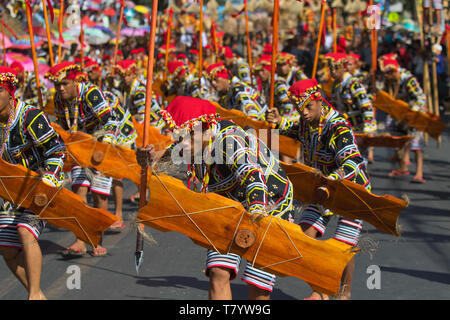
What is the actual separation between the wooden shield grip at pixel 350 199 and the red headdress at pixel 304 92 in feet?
1.55

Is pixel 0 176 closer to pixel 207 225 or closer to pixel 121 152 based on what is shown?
pixel 207 225

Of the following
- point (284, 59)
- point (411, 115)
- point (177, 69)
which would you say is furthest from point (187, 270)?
point (177, 69)

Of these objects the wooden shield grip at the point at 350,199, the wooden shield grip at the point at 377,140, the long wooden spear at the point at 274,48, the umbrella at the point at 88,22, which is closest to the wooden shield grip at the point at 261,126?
the long wooden spear at the point at 274,48

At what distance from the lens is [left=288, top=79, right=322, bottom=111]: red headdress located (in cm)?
524

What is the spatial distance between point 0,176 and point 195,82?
808 cm

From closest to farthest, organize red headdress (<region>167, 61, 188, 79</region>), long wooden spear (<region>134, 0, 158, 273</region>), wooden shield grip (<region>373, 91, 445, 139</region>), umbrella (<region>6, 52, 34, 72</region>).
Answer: long wooden spear (<region>134, 0, 158, 273</region>) → wooden shield grip (<region>373, 91, 445, 139</region>) → red headdress (<region>167, 61, 188, 79</region>) → umbrella (<region>6, 52, 34, 72</region>)

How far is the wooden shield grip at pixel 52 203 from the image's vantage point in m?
4.88

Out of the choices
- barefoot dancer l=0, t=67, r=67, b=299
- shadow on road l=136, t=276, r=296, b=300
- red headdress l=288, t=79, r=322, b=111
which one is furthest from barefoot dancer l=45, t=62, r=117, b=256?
red headdress l=288, t=79, r=322, b=111

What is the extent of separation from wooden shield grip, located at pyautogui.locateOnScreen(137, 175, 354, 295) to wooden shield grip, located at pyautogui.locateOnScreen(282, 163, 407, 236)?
94 centimetres

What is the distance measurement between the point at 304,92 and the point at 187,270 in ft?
7.23

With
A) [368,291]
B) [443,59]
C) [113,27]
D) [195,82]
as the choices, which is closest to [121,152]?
[368,291]

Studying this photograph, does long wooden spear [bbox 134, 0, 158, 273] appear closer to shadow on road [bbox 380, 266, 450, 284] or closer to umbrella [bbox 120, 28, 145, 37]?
shadow on road [bbox 380, 266, 450, 284]

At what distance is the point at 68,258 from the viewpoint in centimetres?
705

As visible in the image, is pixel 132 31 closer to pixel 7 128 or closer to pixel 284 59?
pixel 284 59
